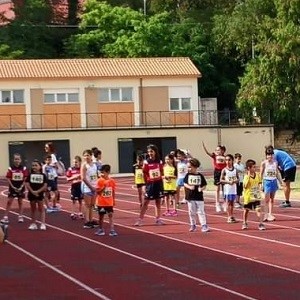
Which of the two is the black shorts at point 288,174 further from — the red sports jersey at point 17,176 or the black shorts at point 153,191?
the red sports jersey at point 17,176

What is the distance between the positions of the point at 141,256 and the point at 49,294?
4345mm

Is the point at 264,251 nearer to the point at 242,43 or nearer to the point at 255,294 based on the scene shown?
the point at 255,294

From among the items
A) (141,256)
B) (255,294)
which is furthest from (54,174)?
(255,294)

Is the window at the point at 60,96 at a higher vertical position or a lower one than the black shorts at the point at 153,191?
higher

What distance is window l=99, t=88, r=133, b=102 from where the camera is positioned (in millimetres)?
62562

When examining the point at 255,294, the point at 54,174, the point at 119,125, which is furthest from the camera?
the point at 119,125

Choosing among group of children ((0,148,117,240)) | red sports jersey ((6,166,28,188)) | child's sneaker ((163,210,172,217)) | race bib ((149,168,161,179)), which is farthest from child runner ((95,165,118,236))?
child's sneaker ((163,210,172,217))

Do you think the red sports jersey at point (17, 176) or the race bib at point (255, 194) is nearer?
the race bib at point (255, 194)

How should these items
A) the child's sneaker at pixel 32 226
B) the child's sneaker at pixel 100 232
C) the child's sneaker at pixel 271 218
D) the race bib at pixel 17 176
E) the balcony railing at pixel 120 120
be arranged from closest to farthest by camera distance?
the child's sneaker at pixel 100 232, the child's sneaker at pixel 32 226, the child's sneaker at pixel 271 218, the race bib at pixel 17 176, the balcony railing at pixel 120 120

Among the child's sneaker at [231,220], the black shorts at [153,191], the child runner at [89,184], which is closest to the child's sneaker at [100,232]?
the child runner at [89,184]

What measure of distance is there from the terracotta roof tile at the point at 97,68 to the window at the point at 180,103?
1.56 m

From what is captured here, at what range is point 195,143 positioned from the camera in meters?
60.3

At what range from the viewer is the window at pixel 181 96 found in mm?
62812

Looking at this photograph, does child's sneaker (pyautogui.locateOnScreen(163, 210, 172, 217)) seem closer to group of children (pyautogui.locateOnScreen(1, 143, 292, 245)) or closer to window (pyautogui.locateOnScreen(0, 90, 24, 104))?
group of children (pyautogui.locateOnScreen(1, 143, 292, 245))
